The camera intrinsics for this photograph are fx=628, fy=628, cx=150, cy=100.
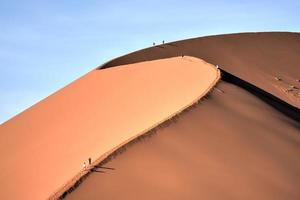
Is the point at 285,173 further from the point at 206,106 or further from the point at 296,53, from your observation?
the point at 296,53

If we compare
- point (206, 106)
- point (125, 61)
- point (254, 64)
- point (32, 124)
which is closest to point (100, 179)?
point (206, 106)

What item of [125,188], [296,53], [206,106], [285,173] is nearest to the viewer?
[125,188]

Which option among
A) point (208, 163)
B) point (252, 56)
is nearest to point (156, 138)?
point (208, 163)

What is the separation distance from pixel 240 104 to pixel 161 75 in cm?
517

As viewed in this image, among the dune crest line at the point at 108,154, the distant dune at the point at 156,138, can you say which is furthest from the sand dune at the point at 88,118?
the dune crest line at the point at 108,154

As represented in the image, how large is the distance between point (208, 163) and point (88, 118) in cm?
745

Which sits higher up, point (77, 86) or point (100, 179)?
point (100, 179)

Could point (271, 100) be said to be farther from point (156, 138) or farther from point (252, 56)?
point (252, 56)

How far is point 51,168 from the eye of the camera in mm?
16797

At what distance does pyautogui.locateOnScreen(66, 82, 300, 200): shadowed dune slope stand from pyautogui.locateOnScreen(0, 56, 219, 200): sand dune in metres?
0.85

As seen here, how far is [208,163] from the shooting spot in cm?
1443

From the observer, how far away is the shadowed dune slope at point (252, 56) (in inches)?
1126

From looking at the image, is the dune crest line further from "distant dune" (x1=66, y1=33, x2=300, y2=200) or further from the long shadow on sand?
the long shadow on sand

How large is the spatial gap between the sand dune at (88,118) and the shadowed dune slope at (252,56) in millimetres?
3567
